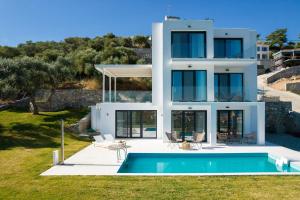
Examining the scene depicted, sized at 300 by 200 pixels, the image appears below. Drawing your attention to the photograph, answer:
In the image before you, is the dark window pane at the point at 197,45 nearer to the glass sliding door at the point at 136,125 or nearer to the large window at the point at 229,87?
the large window at the point at 229,87

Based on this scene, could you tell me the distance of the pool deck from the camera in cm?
1078

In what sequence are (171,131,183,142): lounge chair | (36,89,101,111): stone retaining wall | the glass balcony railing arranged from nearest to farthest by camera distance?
(171,131,183,142): lounge chair
the glass balcony railing
(36,89,101,111): stone retaining wall

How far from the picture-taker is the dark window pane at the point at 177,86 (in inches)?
728

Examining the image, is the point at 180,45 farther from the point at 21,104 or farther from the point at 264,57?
the point at 264,57

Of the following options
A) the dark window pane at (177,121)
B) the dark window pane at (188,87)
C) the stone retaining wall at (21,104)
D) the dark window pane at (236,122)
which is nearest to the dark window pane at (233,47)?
the dark window pane at (188,87)

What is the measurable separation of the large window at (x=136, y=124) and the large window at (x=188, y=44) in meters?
4.93

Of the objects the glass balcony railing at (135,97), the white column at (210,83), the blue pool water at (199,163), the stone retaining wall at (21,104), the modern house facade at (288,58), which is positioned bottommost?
the blue pool water at (199,163)

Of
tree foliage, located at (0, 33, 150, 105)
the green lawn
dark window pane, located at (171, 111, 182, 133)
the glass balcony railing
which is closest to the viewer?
the green lawn

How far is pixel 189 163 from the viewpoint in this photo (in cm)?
1352

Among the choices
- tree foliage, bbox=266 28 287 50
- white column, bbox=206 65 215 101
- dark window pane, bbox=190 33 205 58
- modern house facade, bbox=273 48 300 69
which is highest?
tree foliage, bbox=266 28 287 50

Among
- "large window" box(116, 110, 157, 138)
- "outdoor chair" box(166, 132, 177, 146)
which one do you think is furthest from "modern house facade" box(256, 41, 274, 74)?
"outdoor chair" box(166, 132, 177, 146)

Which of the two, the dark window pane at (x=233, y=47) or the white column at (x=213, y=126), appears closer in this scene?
the white column at (x=213, y=126)

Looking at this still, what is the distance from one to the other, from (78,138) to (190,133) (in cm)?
780

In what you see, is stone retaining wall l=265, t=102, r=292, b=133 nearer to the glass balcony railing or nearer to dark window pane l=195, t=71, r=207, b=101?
dark window pane l=195, t=71, r=207, b=101
